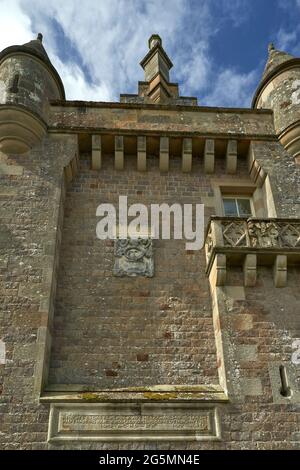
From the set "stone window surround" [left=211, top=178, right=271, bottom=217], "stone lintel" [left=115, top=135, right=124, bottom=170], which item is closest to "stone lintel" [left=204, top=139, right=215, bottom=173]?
"stone window surround" [left=211, top=178, right=271, bottom=217]

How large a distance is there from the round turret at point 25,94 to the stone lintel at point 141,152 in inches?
80.9

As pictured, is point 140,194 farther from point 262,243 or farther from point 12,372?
point 12,372

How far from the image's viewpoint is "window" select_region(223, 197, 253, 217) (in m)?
10.3

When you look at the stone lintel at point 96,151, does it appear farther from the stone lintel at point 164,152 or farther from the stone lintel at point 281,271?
the stone lintel at point 281,271

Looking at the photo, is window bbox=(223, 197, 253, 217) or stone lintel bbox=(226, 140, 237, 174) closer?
window bbox=(223, 197, 253, 217)

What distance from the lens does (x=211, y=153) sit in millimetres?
10648

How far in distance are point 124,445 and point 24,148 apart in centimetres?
615

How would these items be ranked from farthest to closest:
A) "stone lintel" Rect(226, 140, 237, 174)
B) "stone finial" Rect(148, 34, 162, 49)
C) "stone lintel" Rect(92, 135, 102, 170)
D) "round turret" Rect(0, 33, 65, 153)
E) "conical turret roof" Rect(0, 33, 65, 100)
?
"stone finial" Rect(148, 34, 162, 49) → "conical turret roof" Rect(0, 33, 65, 100) → "stone lintel" Rect(226, 140, 237, 174) → "stone lintel" Rect(92, 135, 102, 170) → "round turret" Rect(0, 33, 65, 153)

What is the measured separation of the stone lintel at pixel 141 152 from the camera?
417 inches

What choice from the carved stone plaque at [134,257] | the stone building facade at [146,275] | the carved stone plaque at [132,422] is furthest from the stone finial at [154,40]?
the carved stone plaque at [132,422]

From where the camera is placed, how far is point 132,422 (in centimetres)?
710

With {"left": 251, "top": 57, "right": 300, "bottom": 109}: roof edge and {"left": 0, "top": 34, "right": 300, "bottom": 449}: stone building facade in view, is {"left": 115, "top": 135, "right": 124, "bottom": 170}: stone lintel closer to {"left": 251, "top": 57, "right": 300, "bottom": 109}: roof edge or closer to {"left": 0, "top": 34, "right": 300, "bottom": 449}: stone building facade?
{"left": 0, "top": 34, "right": 300, "bottom": 449}: stone building facade

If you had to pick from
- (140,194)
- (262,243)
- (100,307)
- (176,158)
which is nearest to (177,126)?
(176,158)

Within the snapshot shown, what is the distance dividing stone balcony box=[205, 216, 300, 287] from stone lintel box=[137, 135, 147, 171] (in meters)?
2.61
